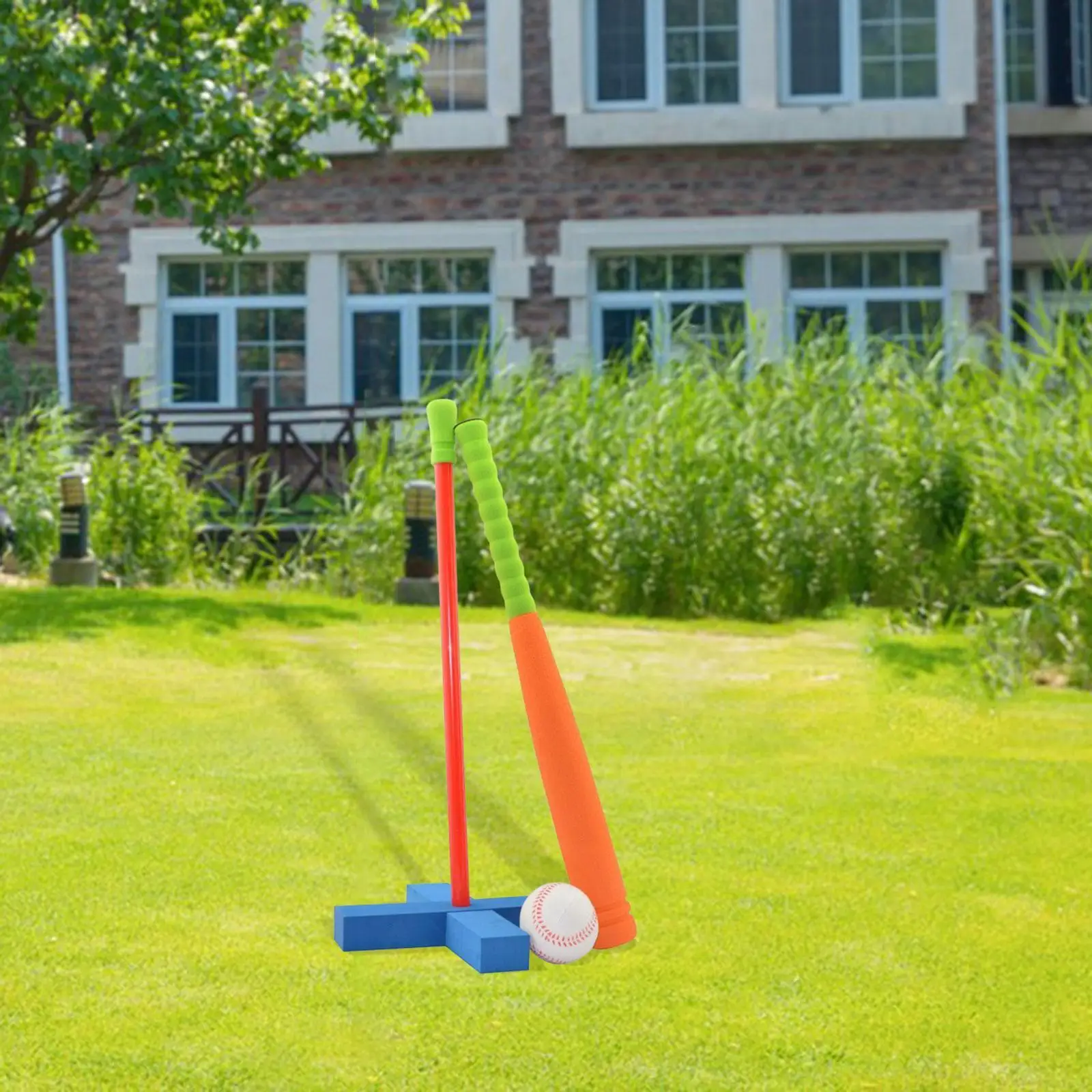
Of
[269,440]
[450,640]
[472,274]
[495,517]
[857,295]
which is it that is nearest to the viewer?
[495,517]

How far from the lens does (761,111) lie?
17.0 m

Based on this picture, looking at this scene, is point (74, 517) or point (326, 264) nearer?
point (74, 517)

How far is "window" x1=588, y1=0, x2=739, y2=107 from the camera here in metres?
17.3

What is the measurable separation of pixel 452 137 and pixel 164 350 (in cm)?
324

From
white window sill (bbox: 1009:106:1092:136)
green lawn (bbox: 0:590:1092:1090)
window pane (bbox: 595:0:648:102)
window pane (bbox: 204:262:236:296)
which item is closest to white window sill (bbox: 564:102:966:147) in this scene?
window pane (bbox: 595:0:648:102)

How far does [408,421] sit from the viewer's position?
42.0ft

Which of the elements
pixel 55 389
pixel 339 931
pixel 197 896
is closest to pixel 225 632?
pixel 197 896

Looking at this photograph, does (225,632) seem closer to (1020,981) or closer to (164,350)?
(1020,981)

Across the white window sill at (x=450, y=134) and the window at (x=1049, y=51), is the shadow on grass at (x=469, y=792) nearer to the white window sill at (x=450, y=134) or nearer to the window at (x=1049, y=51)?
the white window sill at (x=450, y=134)

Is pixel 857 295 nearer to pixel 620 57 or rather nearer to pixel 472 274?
pixel 620 57

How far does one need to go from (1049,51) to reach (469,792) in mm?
13326

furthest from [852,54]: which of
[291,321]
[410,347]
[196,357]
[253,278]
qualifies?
[196,357]

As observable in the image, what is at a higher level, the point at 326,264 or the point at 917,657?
the point at 326,264

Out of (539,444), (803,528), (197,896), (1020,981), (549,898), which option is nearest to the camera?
(549,898)
